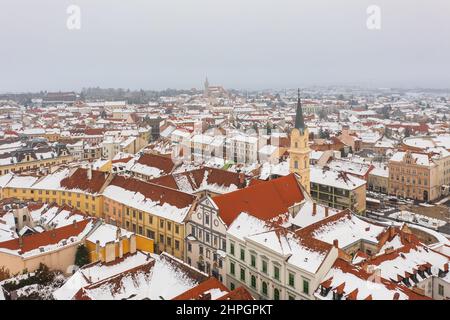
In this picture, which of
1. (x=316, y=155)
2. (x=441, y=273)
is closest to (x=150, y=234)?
(x=441, y=273)

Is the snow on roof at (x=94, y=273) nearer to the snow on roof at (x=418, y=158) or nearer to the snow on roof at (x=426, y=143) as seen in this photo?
the snow on roof at (x=418, y=158)

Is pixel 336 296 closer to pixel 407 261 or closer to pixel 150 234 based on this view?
pixel 407 261

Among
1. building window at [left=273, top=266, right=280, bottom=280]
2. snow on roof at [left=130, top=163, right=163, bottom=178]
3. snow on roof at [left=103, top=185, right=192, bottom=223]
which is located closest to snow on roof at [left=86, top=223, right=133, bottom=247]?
snow on roof at [left=103, top=185, right=192, bottom=223]

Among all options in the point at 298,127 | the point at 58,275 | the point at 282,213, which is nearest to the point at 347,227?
the point at 282,213

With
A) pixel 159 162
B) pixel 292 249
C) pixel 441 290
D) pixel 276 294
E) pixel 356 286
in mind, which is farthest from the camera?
pixel 159 162

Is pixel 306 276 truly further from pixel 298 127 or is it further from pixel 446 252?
pixel 298 127

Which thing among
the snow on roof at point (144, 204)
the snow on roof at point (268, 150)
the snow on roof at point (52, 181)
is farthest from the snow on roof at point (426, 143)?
the snow on roof at point (52, 181)
